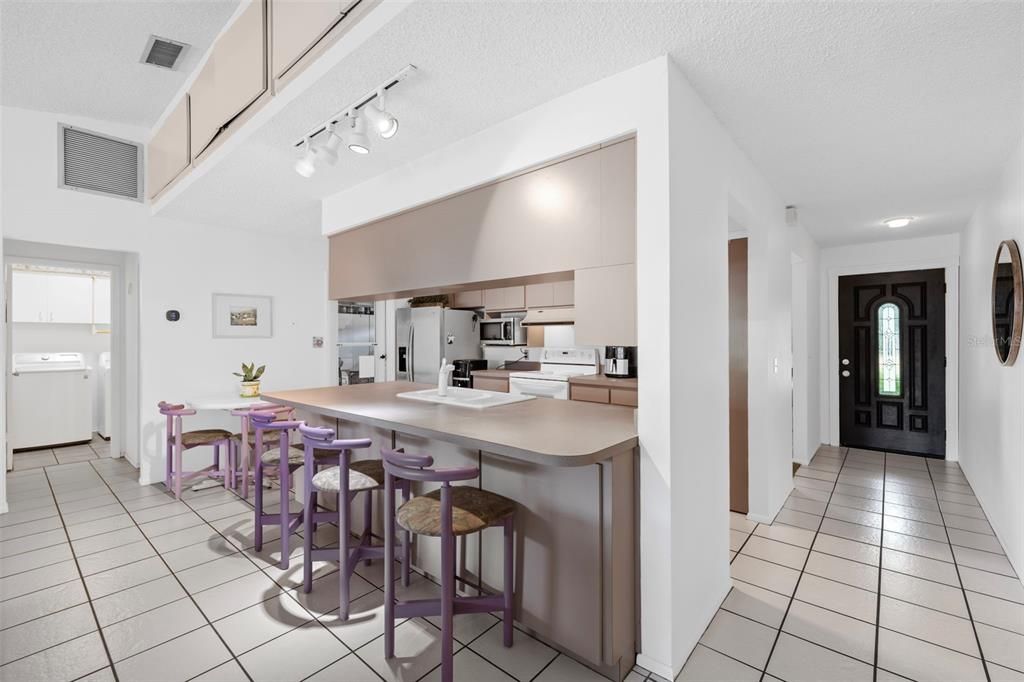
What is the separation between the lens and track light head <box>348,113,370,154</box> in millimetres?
2227

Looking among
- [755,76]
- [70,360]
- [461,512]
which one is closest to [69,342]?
[70,360]

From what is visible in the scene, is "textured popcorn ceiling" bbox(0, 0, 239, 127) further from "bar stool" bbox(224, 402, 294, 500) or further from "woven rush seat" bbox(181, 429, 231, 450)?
"woven rush seat" bbox(181, 429, 231, 450)

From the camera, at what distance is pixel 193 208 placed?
3.99m

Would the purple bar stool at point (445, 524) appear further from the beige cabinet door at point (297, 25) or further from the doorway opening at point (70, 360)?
the doorway opening at point (70, 360)

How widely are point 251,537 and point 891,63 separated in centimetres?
421

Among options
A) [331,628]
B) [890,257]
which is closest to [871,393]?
[890,257]

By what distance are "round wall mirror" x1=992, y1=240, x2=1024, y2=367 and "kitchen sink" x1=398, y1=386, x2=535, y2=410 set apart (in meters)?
2.81

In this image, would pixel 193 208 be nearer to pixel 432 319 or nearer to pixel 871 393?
pixel 432 319

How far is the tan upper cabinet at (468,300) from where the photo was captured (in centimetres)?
550

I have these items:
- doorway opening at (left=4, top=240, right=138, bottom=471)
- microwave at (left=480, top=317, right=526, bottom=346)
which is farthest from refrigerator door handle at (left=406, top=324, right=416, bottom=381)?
doorway opening at (left=4, top=240, right=138, bottom=471)

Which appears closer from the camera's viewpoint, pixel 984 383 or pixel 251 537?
pixel 251 537

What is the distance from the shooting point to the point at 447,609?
5.67 feet

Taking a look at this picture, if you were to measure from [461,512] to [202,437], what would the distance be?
10.7 ft

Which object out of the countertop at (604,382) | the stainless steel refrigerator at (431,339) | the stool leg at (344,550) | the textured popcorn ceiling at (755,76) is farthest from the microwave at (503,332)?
the stool leg at (344,550)
